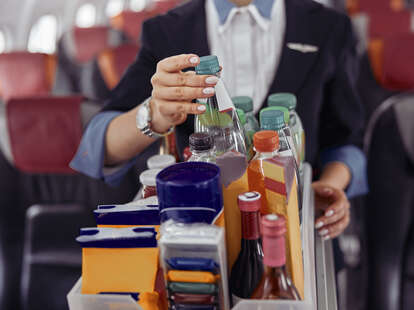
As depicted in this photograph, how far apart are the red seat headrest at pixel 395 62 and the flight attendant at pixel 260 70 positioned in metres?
1.73

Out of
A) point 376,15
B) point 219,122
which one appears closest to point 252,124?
point 219,122

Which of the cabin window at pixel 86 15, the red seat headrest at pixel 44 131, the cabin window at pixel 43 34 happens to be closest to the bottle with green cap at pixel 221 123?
the red seat headrest at pixel 44 131

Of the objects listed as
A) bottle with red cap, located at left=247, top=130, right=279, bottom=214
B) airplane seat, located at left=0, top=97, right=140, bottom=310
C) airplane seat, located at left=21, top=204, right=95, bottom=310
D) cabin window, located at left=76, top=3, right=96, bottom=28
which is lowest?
airplane seat, located at left=21, top=204, right=95, bottom=310

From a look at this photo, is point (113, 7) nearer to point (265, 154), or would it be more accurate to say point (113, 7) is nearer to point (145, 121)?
point (145, 121)

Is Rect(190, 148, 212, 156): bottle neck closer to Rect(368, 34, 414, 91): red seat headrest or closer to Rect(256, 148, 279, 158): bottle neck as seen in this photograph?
Rect(256, 148, 279, 158): bottle neck

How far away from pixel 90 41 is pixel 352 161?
13.6ft

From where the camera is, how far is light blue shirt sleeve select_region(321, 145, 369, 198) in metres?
1.41

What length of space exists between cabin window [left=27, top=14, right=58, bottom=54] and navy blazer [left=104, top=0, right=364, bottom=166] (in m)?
6.02

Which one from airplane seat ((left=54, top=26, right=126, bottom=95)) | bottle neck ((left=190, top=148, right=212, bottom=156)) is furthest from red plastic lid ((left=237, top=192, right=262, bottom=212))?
airplane seat ((left=54, top=26, right=126, bottom=95))

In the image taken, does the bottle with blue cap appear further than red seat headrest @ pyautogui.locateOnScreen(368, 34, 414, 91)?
No

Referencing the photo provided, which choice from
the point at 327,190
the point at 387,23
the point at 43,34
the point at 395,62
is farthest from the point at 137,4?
the point at 327,190

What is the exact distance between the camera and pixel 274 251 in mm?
657

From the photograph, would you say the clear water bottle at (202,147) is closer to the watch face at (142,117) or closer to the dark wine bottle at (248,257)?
the dark wine bottle at (248,257)

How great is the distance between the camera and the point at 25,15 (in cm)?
648
